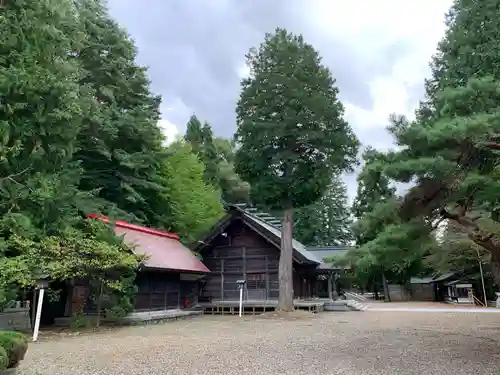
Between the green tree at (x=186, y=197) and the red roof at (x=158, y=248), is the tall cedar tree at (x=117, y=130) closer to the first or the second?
the green tree at (x=186, y=197)

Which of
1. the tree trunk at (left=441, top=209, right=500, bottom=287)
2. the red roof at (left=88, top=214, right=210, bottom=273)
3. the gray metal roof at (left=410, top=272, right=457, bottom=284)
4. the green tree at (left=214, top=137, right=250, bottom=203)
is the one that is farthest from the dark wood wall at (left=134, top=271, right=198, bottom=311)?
the gray metal roof at (left=410, top=272, right=457, bottom=284)

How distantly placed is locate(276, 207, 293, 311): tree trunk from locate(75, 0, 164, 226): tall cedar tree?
819 centimetres

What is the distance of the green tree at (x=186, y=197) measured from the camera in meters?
26.6

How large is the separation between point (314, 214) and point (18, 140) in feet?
146

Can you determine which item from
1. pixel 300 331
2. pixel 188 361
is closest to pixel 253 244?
pixel 300 331

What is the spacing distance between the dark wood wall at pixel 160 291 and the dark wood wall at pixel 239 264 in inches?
95.7

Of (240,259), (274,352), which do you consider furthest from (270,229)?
(274,352)

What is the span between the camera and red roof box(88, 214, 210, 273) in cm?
1658

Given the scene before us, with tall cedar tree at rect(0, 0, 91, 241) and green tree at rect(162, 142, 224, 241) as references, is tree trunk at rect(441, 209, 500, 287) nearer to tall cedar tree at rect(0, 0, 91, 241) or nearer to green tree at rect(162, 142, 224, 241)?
tall cedar tree at rect(0, 0, 91, 241)

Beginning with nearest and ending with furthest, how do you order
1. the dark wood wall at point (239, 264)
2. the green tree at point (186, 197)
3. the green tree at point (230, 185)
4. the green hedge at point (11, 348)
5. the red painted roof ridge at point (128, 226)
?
the green hedge at point (11, 348)
the red painted roof ridge at point (128, 226)
the dark wood wall at point (239, 264)
the green tree at point (186, 197)
the green tree at point (230, 185)

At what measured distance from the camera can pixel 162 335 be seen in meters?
12.3

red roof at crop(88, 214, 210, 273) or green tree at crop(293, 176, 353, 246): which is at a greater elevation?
green tree at crop(293, 176, 353, 246)

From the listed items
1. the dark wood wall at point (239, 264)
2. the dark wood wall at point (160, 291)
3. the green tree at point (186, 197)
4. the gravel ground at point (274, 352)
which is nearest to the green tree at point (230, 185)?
the green tree at point (186, 197)

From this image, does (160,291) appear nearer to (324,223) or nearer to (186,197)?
(186,197)
